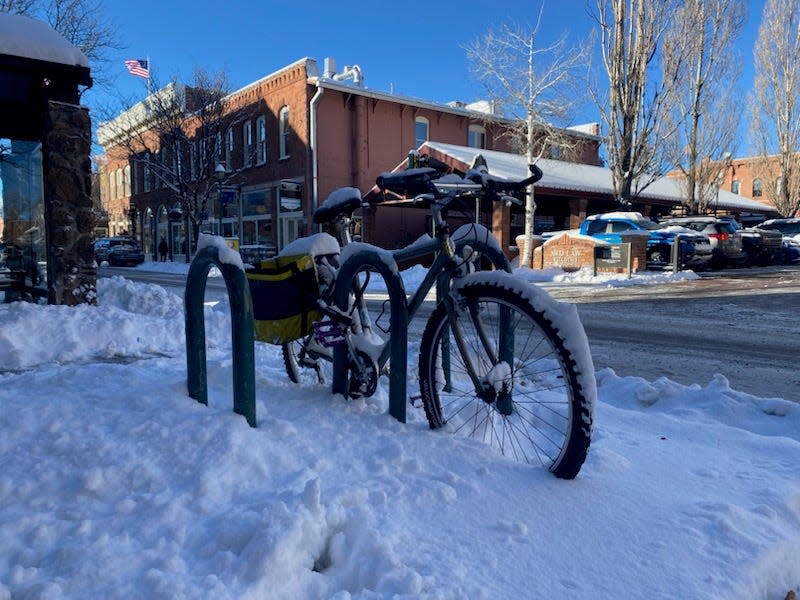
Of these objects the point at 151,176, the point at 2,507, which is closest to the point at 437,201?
the point at 2,507

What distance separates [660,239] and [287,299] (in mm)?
16566

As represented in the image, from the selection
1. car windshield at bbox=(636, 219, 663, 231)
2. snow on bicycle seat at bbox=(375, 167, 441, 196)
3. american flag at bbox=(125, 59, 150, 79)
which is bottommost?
snow on bicycle seat at bbox=(375, 167, 441, 196)

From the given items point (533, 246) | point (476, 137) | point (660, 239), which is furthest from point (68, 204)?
point (476, 137)

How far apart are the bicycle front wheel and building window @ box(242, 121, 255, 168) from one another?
85.4ft

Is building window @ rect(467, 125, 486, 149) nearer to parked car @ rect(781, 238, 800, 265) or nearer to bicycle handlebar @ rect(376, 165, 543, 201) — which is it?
parked car @ rect(781, 238, 800, 265)

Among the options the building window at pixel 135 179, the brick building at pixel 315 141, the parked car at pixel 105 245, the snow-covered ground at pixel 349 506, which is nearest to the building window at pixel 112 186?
the building window at pixel 135 179

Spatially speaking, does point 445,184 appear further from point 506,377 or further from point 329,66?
point 329,66

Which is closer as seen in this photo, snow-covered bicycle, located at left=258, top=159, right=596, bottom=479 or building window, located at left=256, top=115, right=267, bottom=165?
snow-covered bicycle, located at left=258, top=159, right=596, bottom=479

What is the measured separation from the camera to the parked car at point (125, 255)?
30.2m

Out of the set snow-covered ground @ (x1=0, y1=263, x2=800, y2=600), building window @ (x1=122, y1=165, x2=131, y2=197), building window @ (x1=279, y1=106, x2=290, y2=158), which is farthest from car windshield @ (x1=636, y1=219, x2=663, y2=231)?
building window @ (x1=122, y1=165, x2=131, y2=197)

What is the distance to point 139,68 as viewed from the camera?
82.2 feet

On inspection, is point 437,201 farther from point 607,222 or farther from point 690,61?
point 690,61

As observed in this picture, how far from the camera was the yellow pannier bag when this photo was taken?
304 cm

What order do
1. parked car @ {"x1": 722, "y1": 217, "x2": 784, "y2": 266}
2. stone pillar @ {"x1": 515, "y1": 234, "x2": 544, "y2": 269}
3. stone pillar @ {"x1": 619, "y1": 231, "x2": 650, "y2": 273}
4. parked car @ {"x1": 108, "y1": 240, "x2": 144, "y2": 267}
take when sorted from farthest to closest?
parked car @ {"x1": 108, "y1": 240, "x2": 144, "y2": 267} → parked car @ {"x1": 722, "y1": 217, "x2": 784, "y2": 266} → stone pillar @ {"x1": 515, "y1": 234, "x2": 544, "y2": 269} → stone pillar @ {"x1": 619, "y1": 231, "x2": 650, "y2": 273}
